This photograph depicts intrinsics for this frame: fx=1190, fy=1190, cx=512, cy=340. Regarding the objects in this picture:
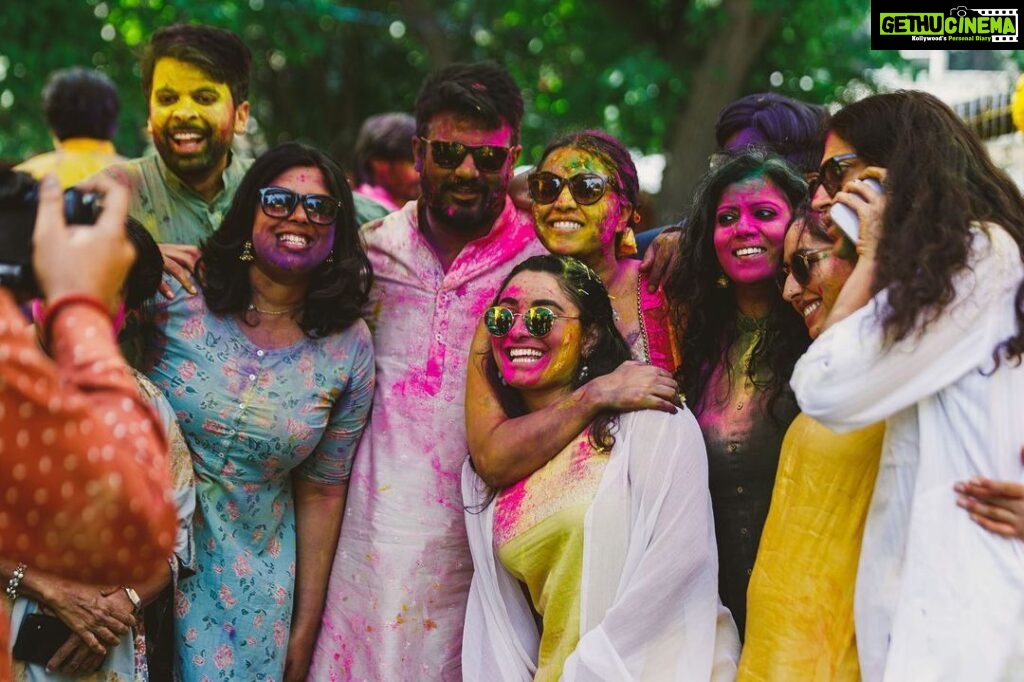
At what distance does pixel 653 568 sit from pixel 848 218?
3.30 feet

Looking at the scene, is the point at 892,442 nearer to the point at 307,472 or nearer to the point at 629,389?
the point at 629,389

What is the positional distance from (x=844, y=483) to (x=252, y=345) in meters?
1.79

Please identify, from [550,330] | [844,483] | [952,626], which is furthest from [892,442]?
[550,330]

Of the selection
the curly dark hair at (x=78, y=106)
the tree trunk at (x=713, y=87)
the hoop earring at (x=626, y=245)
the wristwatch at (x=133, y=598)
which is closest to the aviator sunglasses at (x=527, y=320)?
the hoop earring at (x=626, y=245)

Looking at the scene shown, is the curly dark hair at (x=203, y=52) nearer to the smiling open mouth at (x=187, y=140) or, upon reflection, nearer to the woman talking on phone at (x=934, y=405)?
the smiling open mouth at (x=187, y=140)

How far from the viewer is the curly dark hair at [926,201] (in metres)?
2.52

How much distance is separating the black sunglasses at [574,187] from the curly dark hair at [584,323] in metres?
0.22

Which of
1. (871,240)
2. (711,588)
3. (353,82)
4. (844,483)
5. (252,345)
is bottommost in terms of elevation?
(711,588)

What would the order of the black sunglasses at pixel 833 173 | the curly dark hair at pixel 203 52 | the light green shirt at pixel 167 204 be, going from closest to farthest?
the black sunglasses at pixel 833 173, the light green shirt at pixel 167 204, the curly dark hair at pixel 203 52

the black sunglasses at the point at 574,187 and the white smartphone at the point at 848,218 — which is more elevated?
the black sunglasses at the point at 574,187

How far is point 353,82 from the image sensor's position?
43.5 ft

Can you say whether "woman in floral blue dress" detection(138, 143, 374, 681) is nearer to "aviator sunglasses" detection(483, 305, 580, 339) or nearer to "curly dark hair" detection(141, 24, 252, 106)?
"aviator sunglasses" detection(483, 305, 580, 339)

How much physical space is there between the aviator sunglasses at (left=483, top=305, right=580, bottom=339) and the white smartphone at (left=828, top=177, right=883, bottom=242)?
85 centimetres

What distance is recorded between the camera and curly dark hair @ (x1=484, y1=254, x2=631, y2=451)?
11.2 feet
